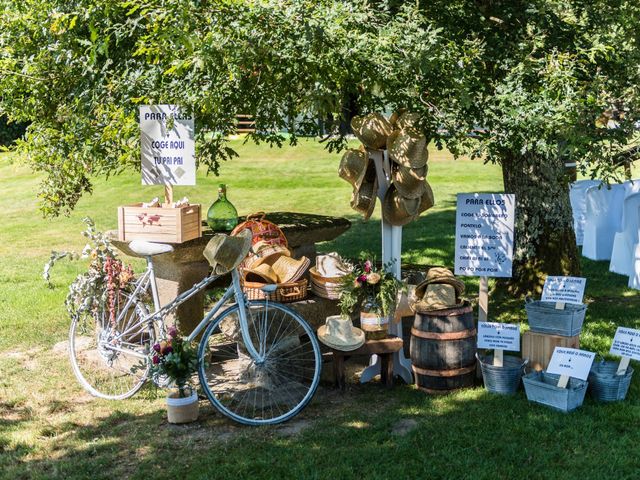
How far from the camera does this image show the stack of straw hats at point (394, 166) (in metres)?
5.80

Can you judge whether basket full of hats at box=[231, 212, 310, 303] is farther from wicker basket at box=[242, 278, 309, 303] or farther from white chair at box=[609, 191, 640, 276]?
white chair at box=[609, 191, 640, 276]

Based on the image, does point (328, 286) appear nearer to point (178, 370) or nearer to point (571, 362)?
point (178, 370)

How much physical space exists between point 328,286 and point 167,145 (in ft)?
5.29

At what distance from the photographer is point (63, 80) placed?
21.9 feet

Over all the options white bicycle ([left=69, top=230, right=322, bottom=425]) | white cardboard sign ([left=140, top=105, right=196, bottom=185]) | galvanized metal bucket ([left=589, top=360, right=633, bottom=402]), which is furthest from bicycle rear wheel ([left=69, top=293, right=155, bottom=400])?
galvanized metal bucket ([left=589, top=360, right=633, bottom=402])

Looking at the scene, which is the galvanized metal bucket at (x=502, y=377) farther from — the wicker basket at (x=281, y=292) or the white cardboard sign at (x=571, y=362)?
the wicker basket at (x=281, y=292)

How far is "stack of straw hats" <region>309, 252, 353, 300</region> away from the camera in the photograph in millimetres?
Answer: 6219

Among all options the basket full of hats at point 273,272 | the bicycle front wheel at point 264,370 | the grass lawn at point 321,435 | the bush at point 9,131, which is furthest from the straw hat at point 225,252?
the bush at point 9,131

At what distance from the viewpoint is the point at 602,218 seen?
10.7m

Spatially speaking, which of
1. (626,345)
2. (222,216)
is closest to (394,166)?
(222,216)

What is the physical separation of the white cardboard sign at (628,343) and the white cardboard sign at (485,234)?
0.93 metres

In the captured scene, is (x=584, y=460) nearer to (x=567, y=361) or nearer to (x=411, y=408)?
(x=567, y=361)

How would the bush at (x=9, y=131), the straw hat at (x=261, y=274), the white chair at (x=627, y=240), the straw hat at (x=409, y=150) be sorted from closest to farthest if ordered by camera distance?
the straw hat at (x=409, y=150), the straw hat at (x=261, y=274), the white chair at (x=627, y=240), the bush at (x=9, y=131)

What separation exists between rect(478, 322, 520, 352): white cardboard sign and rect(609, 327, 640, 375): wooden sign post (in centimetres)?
64
